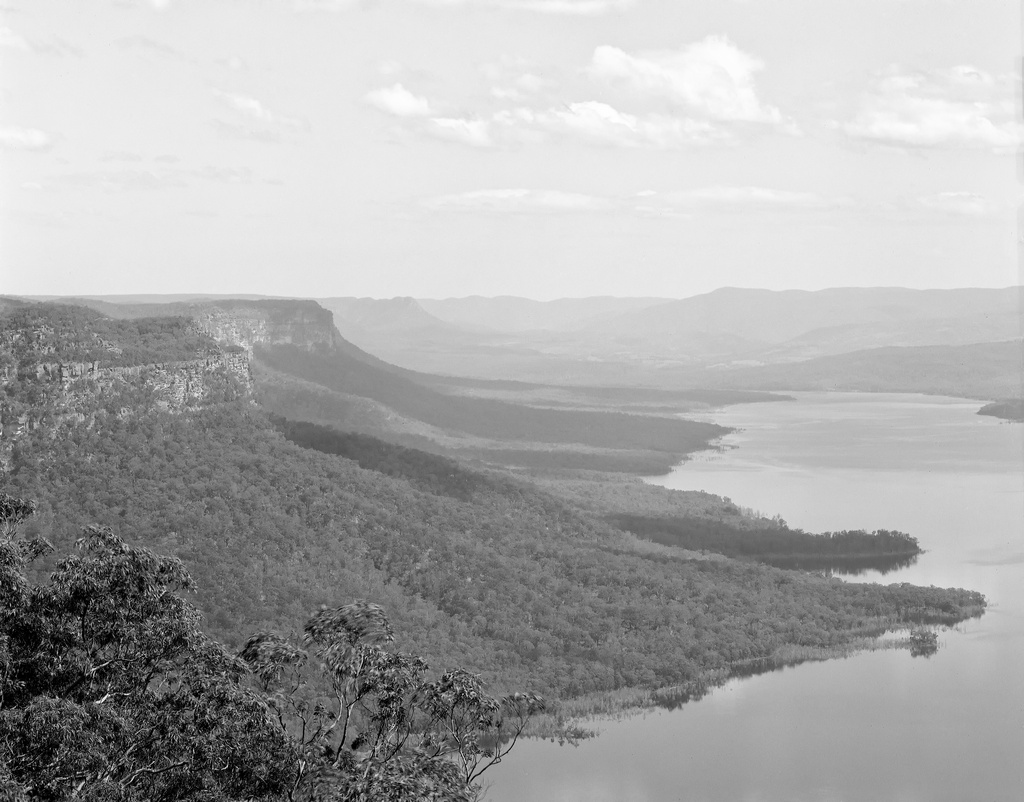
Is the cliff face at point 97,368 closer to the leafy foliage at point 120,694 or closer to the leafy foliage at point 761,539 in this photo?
the leafy foliage at point 120,694

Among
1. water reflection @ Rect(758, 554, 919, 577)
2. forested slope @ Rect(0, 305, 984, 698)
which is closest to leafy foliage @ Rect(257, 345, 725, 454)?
water reflection @ Rect(758, 554, 919, 577)

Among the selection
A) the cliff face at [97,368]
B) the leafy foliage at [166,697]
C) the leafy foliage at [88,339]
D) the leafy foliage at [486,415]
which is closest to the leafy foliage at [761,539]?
the cliff face at [97,368]

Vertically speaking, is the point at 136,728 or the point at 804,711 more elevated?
the point at 136,728

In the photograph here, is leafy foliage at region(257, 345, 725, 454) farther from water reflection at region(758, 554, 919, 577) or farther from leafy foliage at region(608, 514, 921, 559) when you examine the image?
water reflection at region(758, 554, 919, 577)

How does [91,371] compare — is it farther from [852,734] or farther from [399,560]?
[852,734]

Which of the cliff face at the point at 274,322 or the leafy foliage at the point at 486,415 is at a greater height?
the cliff face at the point at 274,322

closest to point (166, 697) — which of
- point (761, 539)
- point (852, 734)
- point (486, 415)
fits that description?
point (852, 734)

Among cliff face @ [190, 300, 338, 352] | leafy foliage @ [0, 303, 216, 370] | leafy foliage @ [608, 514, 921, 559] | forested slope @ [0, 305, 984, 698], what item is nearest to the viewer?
forested slope @ [0, 305, 984, 698]

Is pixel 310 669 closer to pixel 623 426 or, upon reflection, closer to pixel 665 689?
pixel 665 689

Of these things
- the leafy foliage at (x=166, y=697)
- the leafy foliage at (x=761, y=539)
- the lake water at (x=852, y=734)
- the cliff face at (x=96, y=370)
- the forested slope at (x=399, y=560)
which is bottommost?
the lake water at (x=852, y=734)

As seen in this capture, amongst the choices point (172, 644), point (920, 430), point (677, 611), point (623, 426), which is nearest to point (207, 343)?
point (677, 611)

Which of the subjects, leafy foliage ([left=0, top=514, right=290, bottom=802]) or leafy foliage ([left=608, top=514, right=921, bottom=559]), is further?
leafy foliage ([left=608, top=514, right=921, bottom=559])
